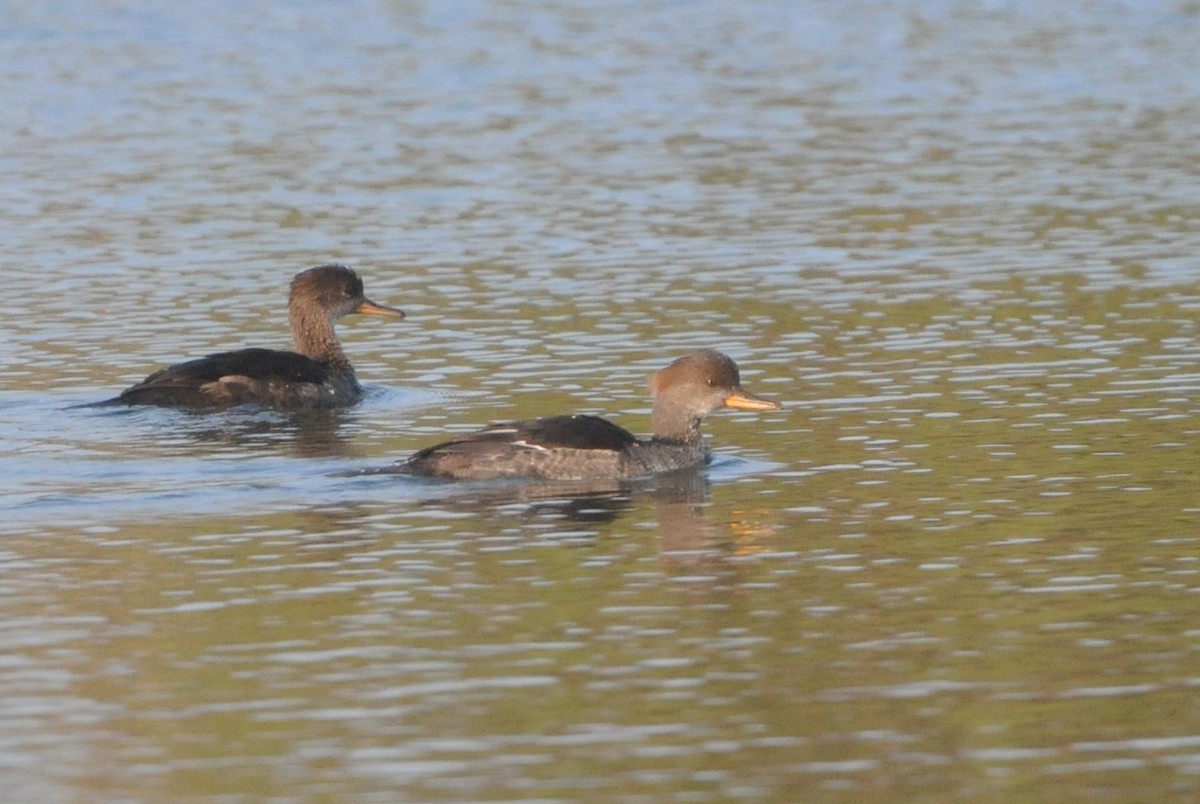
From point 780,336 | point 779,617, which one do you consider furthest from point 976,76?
point 779,617

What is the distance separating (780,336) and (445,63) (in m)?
23.4

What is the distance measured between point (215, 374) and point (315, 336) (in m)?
2.49

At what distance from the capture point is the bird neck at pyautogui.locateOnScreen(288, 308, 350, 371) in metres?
22.1

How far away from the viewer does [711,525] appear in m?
15.3

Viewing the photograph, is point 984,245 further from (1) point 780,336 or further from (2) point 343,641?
(2) point 343,641

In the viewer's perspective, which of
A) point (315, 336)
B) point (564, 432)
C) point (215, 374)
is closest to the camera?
point (564, 432)

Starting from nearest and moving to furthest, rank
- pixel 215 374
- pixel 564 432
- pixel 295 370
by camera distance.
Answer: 1. pixel 564 432
2. pixel 215 374
3. pixel 295 370

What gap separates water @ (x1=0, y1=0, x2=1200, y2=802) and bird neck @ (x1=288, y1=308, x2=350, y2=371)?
0.63 meters

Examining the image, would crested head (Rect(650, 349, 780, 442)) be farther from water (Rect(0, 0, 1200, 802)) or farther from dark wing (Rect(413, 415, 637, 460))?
dark wing (Rect(413, 415, 637, 460))

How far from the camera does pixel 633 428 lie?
18578mm

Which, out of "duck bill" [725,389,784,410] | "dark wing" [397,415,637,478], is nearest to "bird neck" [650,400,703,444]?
"duck bill" [725,389,784,410]

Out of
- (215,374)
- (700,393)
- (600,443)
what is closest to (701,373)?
(700,393)

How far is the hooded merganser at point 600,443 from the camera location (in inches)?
653

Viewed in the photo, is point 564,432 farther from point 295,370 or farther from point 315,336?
point 315,336
